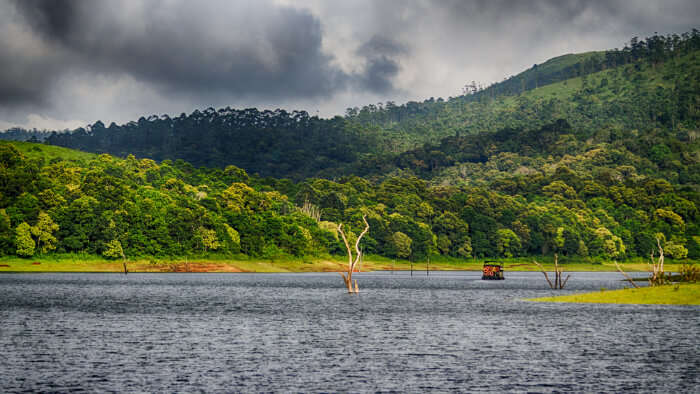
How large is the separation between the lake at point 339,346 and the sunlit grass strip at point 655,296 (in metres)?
→ 1.25

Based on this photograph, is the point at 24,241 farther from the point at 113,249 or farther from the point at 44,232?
the point at 113,249

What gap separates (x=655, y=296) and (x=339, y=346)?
53930mm

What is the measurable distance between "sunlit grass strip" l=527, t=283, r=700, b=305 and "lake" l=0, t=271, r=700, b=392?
1.25 meters

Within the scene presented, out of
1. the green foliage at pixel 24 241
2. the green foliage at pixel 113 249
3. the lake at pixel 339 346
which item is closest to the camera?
the lake at pixel 339 346

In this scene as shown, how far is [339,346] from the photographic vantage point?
178ft

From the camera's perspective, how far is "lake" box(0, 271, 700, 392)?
131 feet

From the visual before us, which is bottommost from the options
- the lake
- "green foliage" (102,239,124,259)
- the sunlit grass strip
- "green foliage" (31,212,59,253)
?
the lake

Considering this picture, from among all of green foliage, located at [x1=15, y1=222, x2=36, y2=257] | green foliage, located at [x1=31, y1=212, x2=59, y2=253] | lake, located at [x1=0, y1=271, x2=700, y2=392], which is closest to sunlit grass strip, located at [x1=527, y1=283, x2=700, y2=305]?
lake, located at [x1=0, y1=271, x2=700, y2=392]

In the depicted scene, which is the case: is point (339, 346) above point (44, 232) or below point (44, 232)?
below

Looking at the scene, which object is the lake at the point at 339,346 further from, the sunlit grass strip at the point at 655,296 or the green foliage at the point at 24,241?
the green foliage at the point at 24,241

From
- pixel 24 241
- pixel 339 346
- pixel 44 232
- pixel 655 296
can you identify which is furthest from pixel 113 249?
pixel 339 346

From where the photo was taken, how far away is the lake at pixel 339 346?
131 ft

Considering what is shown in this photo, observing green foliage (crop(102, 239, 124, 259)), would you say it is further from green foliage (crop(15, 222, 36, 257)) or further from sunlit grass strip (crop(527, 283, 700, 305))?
sunlit grass strip (crop(527, 283, 700, 305))

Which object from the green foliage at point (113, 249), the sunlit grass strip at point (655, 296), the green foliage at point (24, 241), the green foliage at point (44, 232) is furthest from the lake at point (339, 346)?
the green foliage at point (113, 249)
